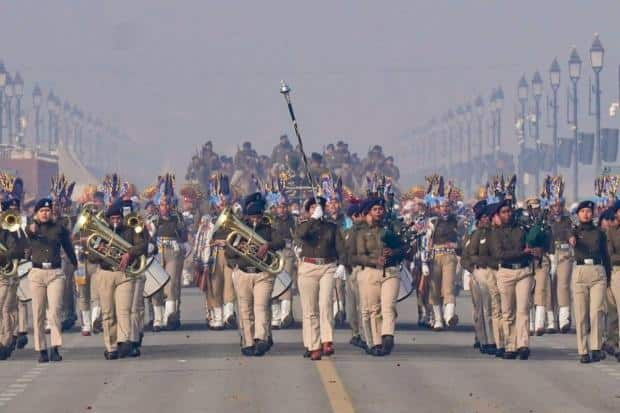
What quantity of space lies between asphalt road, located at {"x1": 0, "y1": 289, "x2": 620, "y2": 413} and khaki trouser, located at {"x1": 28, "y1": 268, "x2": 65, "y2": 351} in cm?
32

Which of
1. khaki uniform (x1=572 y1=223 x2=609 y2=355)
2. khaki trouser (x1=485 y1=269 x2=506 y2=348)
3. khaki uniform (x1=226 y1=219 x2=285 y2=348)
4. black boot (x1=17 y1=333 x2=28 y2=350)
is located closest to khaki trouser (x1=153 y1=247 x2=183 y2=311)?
black boot (x1=17 y1=333 x2=28 y2=350)

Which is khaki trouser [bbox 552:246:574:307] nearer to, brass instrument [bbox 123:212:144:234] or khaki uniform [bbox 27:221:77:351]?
brass instrument [bbox 123:212:144:234]

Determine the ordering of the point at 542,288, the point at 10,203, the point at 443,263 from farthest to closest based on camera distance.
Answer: the point at 443,263
the point at 542,288
the point at 10,203

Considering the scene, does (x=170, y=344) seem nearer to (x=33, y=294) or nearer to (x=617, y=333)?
(x=33, y=294)

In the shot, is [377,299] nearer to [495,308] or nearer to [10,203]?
[495,308]

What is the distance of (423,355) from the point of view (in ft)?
92.5

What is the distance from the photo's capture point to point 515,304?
2828 centimetres

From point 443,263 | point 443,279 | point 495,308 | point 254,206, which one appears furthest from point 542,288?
point 254,206

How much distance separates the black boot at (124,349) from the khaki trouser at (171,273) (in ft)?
18.9

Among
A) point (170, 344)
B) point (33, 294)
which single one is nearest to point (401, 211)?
point (170, 344)

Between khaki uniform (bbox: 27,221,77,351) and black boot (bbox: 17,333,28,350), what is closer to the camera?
khaki uniform (bbox: 27,221,77,351)

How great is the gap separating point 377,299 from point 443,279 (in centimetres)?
544

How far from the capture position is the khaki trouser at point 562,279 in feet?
109

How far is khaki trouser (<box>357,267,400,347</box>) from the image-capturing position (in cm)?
2834
